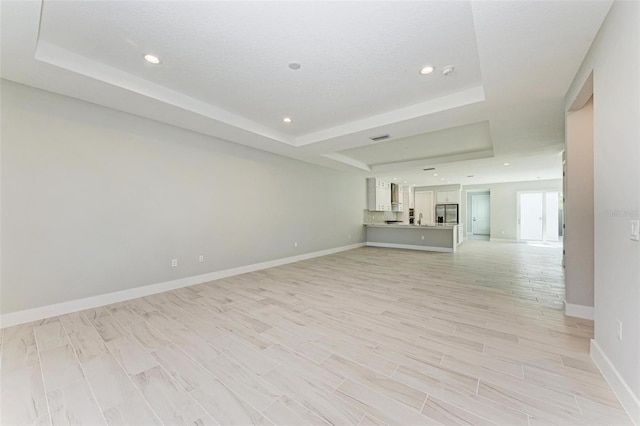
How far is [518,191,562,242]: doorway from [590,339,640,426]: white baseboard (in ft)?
34.3

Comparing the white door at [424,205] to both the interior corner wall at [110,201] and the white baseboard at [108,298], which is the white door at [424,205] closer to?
the interior corner wall at [110,201]

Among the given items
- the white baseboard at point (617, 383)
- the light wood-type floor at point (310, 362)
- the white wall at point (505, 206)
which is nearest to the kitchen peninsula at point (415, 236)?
the white wall at point (505, 206)

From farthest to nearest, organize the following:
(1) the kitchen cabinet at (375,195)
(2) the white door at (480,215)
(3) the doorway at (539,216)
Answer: (2) the white door at (480,215), (3) the doorway at (539,216), (1) the kitchen cabinet at (375,195)

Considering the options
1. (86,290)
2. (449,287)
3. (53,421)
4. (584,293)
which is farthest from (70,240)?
(584,293)

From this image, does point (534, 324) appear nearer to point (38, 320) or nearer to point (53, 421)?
point (53, 421)

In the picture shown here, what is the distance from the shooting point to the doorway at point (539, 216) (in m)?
9.89

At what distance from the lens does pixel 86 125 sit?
127 inches

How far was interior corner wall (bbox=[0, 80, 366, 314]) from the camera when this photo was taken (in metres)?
2.79

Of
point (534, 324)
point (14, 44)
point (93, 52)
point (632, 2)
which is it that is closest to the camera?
point (632, 2)

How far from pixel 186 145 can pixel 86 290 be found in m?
2.49

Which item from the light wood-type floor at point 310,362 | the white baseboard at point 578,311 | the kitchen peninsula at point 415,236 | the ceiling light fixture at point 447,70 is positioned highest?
the ceiling light fixture at point 447,70

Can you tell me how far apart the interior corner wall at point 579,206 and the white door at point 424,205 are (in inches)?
381

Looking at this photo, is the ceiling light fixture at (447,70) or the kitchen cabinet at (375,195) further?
the kitchen cabinet at (375,195)

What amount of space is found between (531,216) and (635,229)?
11.3 meters
